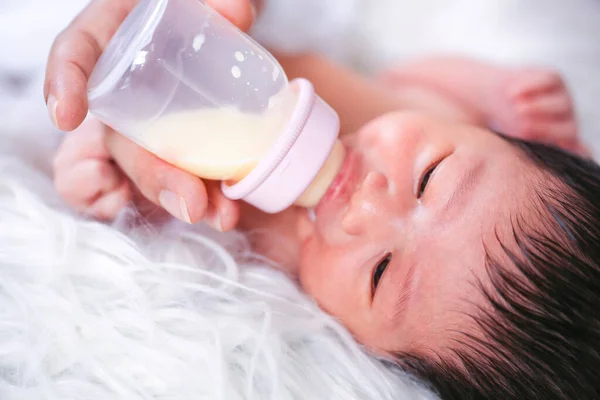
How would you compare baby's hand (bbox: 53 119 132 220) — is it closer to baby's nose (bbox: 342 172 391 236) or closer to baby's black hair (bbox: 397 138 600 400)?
baby's nose (bbox: 342 172 391 236)

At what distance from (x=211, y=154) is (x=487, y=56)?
110 cm

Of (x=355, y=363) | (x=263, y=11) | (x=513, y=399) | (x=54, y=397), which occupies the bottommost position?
(x=54, y=397)

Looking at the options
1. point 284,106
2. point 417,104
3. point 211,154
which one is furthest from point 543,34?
point 211,154

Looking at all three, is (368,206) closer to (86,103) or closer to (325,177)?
(325,177)

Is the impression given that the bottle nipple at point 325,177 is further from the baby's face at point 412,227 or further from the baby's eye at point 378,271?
the baby's eye at point 378,271

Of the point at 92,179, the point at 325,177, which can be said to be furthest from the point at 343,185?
the point at 92,179

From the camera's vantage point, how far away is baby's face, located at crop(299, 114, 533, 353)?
0.85 m

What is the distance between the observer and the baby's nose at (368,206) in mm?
885

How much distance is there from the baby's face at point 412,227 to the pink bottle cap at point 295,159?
0.10 meters

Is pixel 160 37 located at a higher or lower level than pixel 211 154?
higher

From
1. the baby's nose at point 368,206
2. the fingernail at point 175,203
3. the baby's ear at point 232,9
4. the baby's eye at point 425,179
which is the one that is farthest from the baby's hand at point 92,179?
the baby's eye at point 425,179

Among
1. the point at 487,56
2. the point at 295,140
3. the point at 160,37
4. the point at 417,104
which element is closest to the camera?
the point at 160,37

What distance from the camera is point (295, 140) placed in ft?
2.68

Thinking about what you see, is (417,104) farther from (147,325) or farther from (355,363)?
(147,325)
